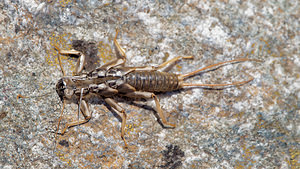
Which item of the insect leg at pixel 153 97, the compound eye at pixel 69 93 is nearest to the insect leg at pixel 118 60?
the insect leg at pixel 153 97

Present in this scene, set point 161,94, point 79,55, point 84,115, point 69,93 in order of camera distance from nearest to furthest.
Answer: point 69,93 < point 84,115 < point 79,55 < point 161,94

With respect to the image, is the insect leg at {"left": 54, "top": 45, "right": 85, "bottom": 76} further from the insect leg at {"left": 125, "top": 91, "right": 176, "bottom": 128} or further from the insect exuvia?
the insect leg at {"left": 125, "top": 91, "right": 176, "bottom": 128}

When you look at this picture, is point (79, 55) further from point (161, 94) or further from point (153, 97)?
point (161, 94)

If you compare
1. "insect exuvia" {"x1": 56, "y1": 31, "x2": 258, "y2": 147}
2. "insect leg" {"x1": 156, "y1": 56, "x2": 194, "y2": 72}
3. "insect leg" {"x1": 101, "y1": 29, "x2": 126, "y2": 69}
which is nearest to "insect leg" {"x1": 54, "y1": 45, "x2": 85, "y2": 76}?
"insect exuvia" {"x1": 56, "y1": 31, "x2": 258, "y2": 147}

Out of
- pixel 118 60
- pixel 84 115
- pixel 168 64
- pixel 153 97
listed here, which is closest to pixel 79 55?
pixel 118 60

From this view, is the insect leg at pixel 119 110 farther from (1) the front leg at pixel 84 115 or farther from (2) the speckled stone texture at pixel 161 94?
(1) the front leg at pixel 84 115

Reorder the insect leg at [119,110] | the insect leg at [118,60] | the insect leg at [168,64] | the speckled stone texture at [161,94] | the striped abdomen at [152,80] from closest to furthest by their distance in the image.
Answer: the speckled stone texture at [161,94]
the insect leg at [119,110]
the striped abdomen at [152,80]
the insect leg at [118,60]
the insect leg at [168,64]

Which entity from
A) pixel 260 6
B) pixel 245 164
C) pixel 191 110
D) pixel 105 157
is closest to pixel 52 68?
pixel 105 157
